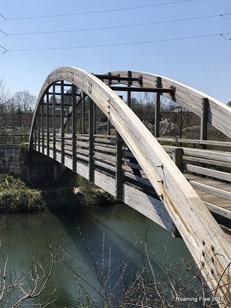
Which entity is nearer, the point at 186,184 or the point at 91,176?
the point at 186,184

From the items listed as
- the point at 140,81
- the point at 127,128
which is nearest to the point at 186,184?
the point at 127,128

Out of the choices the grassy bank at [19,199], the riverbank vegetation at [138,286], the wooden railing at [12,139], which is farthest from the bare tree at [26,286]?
the wooden railing at [12,139]

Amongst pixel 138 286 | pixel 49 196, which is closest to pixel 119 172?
pixel 138 286

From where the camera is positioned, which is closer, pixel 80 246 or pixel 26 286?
pixel 26 286

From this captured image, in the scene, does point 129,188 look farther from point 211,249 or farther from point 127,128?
point 211,249

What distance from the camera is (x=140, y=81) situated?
1039cm

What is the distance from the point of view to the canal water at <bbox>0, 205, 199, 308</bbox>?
1113 centimetres

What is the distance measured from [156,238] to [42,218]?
743 centimetres

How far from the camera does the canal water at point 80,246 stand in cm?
1113

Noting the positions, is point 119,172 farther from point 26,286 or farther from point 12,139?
point 12,139

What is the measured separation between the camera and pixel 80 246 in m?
15.3

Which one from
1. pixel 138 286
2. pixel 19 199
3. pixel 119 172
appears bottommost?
pixel 19 199

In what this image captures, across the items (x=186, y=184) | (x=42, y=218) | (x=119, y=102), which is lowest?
(x=42, y=218)

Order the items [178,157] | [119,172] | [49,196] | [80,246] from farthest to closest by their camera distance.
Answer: [49,196]
[80,246]
[119,172]
[178,157]
